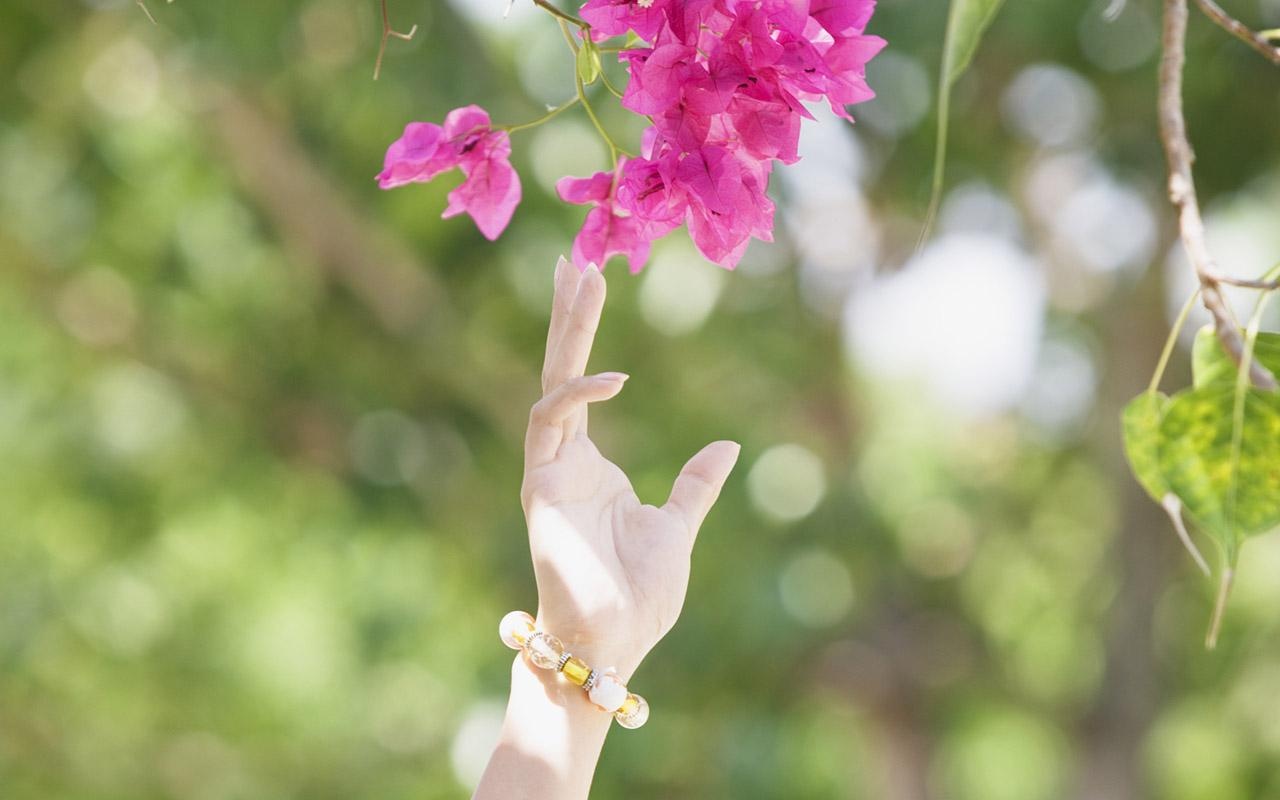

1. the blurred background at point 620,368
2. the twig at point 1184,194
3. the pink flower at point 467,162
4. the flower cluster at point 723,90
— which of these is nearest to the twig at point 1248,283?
the twig at point 1184,194

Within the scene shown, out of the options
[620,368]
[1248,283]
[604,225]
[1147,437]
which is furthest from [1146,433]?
[620,368]

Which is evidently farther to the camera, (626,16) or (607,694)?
(607,694)

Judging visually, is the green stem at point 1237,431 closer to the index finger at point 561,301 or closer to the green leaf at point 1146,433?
the green leaf at point 1146,433

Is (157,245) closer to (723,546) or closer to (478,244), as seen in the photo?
(478,244)

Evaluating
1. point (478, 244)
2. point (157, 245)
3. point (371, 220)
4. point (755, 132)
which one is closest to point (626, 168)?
point (755, 132)

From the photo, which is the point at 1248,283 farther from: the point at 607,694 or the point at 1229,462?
the point at 607,694

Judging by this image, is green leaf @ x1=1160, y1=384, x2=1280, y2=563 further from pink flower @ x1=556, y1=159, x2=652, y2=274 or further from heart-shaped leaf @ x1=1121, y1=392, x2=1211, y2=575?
pink flower @ x1=556, y1=159, x2=652, y2=274

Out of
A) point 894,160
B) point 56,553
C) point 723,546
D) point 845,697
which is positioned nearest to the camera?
point 894,160
